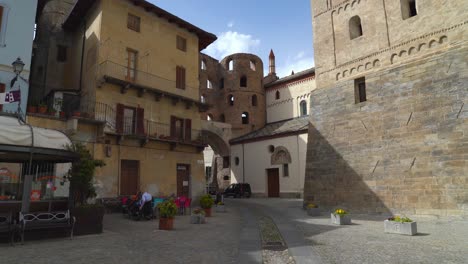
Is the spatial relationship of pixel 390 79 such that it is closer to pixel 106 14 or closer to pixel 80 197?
pixel 80 197

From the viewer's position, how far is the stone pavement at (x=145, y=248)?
22.2 feet

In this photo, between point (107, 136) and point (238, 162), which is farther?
point (238, 162)

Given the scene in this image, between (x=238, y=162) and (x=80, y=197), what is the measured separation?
2575 cm

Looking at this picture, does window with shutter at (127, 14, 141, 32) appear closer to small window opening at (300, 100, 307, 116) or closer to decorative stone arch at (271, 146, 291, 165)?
decorative stone arch at (271, 146, 291, 165)

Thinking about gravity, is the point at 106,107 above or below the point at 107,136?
above

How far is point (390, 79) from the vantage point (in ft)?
51.1

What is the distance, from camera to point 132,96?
64.5ft

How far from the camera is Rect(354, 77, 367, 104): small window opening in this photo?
1700cm

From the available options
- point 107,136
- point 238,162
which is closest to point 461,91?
point 107,136

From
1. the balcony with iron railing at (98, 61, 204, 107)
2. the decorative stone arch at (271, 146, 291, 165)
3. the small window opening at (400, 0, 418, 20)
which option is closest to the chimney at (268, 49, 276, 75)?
the decorative stone arch at (271, 146, 291, 165)

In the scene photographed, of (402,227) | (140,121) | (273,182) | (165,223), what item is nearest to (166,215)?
(165,223)

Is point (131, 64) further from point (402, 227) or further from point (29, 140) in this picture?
point (402, 227)

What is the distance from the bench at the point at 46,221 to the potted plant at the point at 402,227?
9.23m

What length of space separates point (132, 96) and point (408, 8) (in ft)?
50.1
